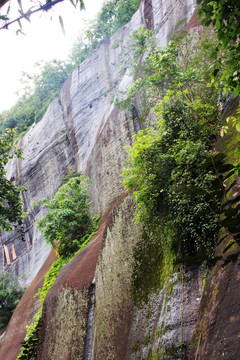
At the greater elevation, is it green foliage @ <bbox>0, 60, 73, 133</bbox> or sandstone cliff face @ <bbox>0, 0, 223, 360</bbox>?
green foliage @ <bbox>0, 60, 73, 133</bbox>

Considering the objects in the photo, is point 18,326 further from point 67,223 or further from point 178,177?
point 178,177

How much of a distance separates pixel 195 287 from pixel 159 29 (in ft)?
43.2

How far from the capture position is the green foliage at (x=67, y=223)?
1234 centimetres

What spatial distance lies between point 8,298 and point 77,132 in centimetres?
1013

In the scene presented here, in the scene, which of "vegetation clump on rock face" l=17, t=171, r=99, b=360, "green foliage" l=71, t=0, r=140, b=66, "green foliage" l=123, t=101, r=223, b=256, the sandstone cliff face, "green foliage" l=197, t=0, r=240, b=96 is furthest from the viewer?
"green foliage" l=71, t=0, r=140, b=66

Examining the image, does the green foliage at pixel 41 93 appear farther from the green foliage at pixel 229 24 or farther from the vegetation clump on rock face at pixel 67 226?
the green foliage at pixel 229 24

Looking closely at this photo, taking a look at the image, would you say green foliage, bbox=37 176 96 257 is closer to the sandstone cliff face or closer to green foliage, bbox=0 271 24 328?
the sandstone cliff face

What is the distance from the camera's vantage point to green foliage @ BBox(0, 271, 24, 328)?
17047 millimetres

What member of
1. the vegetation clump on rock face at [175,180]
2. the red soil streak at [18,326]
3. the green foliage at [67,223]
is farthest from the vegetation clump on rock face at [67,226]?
the vegetation clump on rock face at [175,180]

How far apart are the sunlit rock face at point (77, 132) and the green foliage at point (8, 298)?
27.2 inches

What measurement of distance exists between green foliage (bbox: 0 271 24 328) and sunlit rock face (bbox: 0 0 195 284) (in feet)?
2.27

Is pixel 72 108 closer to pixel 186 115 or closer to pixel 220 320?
pixel 186 115

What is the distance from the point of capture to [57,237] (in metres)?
12.5

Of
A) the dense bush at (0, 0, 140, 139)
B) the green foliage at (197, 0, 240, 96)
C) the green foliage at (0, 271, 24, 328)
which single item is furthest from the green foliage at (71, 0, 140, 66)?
the green foliage at (197, 0, 240, 96)
